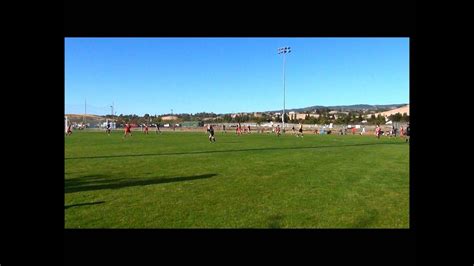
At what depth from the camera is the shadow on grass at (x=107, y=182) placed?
953cm

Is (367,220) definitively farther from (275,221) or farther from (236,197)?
(236,197)

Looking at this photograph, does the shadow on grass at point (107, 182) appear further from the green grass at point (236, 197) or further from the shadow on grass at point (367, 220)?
the shadow on grass at point (367, 220)

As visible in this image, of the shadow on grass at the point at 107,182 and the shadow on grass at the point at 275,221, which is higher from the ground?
the shadow on grass at the point at 107,182

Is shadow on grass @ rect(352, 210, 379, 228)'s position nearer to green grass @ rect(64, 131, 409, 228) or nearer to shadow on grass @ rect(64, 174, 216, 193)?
green grass @ rect(64, 131, 409, 228)

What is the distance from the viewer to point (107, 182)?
10.4 meters

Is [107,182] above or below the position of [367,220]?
above

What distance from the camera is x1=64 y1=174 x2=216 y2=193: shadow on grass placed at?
953cm

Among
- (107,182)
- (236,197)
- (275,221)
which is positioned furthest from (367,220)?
(107,182)

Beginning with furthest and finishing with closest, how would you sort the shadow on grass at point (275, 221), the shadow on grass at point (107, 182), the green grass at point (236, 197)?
1. the shadow on grass at point (107, 182)
2. the green grass at point (236, 197)
3. the shadow on grass at point (275, 221)

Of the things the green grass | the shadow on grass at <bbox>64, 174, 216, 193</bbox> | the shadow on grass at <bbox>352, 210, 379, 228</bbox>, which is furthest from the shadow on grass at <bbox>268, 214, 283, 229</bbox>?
the shadow on grass at <bbox>64, 174, 216, 193</bbox>

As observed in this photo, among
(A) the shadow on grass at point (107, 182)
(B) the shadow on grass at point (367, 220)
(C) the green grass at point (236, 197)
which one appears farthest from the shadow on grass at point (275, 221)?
(A) the shadow on grass at point (107, 182)
